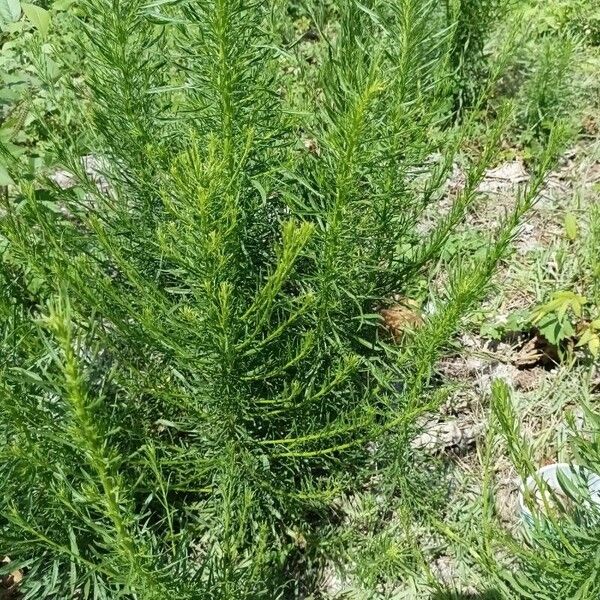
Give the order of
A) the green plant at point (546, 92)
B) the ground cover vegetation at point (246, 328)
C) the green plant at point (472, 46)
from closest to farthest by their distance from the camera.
→ the ground cover vegetation at point (246, 328) → the green plant at point (472, 46) → the green plant at point (546, 92)

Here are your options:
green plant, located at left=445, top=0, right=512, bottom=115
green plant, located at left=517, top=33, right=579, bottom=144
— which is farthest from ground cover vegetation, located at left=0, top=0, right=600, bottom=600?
green plant, located at left=445, top=0, right=512, bottom=115

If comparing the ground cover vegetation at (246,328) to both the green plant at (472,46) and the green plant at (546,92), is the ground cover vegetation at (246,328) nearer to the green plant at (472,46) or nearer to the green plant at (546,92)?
the green plant at (546,92)

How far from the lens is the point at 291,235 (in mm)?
1302

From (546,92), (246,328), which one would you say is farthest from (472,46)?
(246,328)

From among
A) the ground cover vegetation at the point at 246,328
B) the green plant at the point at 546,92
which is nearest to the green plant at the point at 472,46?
the green plant at the point at 546,92

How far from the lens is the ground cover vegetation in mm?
1559

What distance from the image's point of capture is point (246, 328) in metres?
1.72

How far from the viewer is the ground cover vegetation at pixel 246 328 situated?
5.11 feet

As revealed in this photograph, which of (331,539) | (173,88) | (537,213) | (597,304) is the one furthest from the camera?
(537,213)

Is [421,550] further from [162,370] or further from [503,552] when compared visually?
[162,370]

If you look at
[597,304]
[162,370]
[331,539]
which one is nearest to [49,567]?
[162,370]

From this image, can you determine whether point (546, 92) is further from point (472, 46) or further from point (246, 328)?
point (246, 328)

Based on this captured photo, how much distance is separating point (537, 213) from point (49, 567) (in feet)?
8.47

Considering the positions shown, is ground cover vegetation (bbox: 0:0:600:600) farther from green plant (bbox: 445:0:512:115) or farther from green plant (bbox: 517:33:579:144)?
green plant (bbox: 445:0:512:115)
